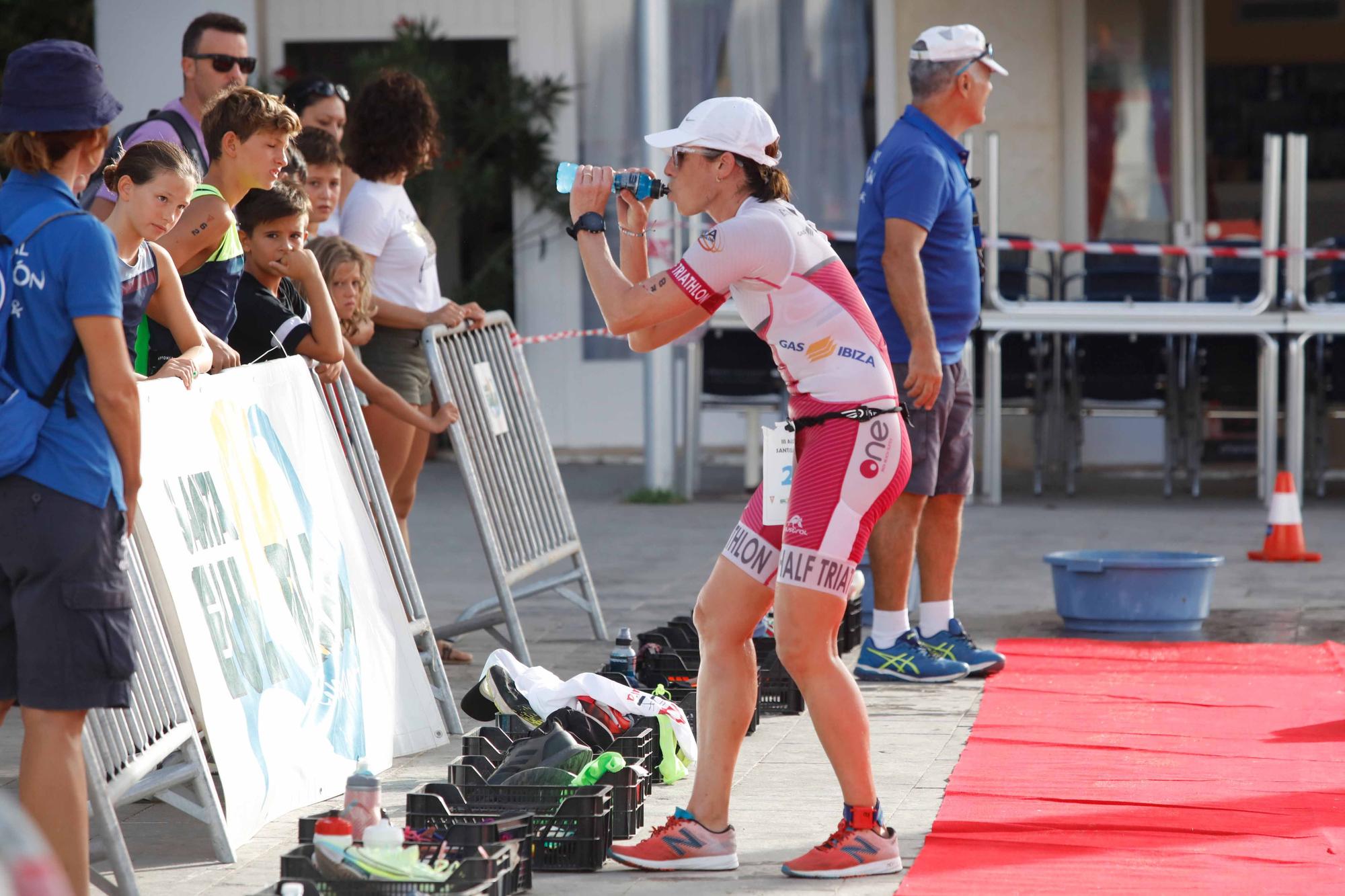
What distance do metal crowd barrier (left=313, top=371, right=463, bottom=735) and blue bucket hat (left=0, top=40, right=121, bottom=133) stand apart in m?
2.19

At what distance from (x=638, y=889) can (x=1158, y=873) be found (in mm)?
1190

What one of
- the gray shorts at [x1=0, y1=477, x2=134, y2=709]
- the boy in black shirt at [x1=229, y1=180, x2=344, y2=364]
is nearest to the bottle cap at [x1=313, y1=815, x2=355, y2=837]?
the gray shorts at [x1=0, y1=477, x2=134, y2=709]

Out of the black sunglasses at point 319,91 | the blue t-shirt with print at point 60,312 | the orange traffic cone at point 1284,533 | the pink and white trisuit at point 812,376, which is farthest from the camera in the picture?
the orange traffic cone at point 1284,533

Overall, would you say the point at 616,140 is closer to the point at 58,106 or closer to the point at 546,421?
the point at 546,421

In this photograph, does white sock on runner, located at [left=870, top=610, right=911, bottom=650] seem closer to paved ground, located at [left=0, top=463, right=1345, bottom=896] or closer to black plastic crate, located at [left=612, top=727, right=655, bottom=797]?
paved ground, located at [left=0, top=463, right=1345, bottom=896]

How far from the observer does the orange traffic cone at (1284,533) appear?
30.1 ft

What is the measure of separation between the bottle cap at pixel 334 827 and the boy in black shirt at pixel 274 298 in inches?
81.1

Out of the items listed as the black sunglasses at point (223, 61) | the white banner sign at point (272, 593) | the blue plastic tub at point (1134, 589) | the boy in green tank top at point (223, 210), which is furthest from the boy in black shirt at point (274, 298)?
the blue plastic tub at point (1134, 589)

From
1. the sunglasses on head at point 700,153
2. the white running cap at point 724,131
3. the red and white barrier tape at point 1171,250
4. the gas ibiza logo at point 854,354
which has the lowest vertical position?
the gas ibiza logo at point 854,354

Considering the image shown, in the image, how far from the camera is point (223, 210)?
16.6ft

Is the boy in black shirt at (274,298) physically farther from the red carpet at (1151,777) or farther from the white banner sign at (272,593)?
the red carpet at (1151,777)

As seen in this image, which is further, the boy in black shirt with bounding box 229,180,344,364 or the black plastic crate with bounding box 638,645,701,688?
the black plastic crate with bounding box 638,645,701,688

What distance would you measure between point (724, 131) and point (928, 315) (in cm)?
228

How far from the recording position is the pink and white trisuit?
4.18m
